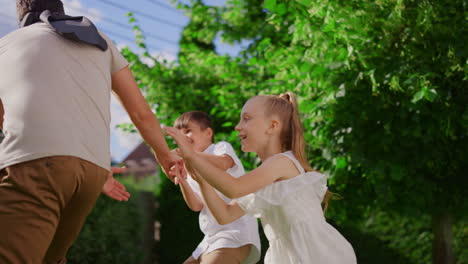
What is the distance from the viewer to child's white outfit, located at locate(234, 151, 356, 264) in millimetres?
2617

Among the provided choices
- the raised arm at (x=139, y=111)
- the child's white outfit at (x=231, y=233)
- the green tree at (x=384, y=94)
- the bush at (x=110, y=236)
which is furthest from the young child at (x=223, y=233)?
the bush at (x=110, y=236)

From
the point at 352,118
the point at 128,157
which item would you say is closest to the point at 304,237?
the point at 352,118

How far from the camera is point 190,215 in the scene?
30.5ft

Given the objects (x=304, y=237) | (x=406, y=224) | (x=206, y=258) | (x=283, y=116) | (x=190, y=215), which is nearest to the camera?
(x=304, y=237)

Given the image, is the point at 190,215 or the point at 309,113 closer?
the point at 309,113

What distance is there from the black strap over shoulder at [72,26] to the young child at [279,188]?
1.64 feet

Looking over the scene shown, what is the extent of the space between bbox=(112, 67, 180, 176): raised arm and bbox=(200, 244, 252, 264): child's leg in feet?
2.31

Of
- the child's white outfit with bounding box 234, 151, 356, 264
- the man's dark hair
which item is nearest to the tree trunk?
the child's white outfit with bounding box 234, 151, 356, 264

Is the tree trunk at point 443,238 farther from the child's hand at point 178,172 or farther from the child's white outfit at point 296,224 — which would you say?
the child's hand at point 178,172

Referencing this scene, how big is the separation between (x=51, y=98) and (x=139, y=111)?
61 cm

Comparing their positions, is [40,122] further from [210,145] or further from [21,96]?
[210,145]

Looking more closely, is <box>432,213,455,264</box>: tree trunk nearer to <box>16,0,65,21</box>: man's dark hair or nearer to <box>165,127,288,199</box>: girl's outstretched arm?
<box>165,127,288,199</box>: girl's outstretched arm

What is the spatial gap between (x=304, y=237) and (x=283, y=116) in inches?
24.5

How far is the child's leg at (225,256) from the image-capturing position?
10.8 feet
